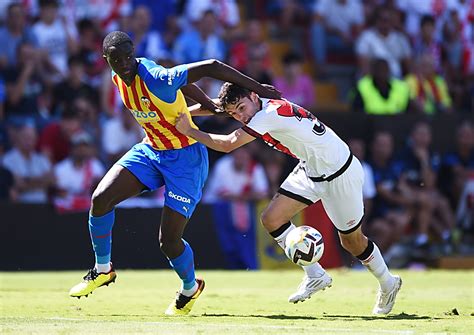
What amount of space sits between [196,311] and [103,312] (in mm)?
936

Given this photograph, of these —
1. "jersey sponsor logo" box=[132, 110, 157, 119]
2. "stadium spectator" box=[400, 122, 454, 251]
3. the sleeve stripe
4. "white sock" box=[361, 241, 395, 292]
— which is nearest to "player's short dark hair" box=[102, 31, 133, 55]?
"jersey sponsor logo" box=[132, 110, 157, 119]

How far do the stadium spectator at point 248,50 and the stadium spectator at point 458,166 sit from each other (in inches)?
148

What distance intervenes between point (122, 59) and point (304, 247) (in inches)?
96.0

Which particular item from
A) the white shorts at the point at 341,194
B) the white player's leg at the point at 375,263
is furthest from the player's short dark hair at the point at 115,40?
the white player's leg at the point at 375,263

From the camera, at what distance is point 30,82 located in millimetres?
17156

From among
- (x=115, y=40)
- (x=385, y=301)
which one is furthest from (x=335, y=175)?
(x=115, y=40)

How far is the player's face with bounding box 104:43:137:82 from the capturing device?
9570 mm

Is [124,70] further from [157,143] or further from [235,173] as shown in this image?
[235,173]

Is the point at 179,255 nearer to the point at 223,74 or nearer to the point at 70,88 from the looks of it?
the point at 223,74

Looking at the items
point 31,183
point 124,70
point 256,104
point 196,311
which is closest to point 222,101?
point 256,104

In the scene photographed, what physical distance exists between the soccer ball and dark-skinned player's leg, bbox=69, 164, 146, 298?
153 centimetres

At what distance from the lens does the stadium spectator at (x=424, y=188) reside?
1866 centimetres

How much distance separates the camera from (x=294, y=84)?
63.7 feet

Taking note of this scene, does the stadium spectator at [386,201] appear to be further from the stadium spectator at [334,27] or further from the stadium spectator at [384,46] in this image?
the stadium spectator at [334,27]
